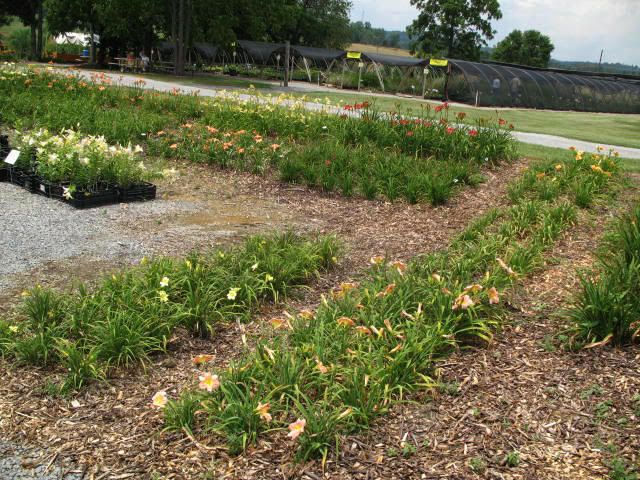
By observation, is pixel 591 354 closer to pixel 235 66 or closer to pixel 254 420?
pixel 254 420

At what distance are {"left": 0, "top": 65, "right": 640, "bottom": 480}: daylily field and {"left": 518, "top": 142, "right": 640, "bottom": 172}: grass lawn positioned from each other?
3.00m

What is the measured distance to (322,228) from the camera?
6676mm

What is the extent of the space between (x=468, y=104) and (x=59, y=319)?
26140 millimetres

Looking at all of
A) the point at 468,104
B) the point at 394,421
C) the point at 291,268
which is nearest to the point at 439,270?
the point at 291,268

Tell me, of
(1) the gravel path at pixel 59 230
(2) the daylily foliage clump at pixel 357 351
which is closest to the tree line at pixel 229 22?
(1) the gravel path at pixel 59 230

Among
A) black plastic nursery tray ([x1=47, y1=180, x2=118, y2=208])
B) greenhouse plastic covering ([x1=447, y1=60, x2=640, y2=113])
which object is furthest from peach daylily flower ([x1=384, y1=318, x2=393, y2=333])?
greenhouse plastic covering ([x1=447, y1=60, x2=640, y2=113])

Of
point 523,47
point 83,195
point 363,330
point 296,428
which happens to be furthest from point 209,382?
point 523,47

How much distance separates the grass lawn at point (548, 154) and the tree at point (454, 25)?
52.3 m

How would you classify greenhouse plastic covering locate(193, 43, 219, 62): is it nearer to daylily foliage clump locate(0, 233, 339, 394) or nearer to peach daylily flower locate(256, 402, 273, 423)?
daylily foliage clump locate(0, 233, 339, 394)

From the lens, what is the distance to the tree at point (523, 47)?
8719 cm

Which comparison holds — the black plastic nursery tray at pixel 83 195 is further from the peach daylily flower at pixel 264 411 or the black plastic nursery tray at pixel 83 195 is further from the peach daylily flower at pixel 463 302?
the peach daylily flower at pixel 264 411

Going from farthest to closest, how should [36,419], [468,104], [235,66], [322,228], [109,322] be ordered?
1. [235,66]
2. [468,104]
3. [322,228]
4. [109,322]
5. [36,419]

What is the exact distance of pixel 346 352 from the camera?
3.67 meters

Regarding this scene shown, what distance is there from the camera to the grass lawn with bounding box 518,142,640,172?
9.66 meters
